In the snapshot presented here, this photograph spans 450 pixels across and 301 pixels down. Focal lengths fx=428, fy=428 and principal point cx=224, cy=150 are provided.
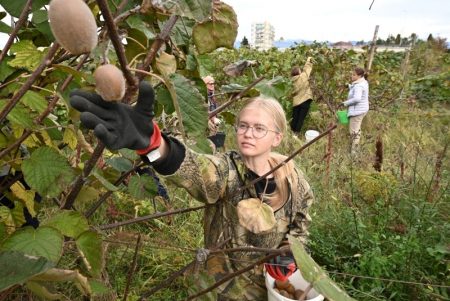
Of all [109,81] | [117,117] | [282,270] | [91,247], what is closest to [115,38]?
[109,81]

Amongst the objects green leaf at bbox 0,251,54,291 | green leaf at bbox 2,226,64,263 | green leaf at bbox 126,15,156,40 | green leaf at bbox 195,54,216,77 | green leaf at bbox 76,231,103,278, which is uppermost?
green leaf at bbox 126,15,156,40

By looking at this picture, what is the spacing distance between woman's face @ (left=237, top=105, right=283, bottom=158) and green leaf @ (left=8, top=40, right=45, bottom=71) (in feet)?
2.47

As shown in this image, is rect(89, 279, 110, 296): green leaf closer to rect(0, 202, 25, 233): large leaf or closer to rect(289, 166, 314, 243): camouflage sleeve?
rect(0, 202, 25, 233): large leaf

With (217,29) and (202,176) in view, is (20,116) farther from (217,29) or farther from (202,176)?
(202,176)

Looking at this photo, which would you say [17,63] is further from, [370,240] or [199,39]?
[370,240]

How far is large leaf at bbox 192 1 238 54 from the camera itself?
34.2 inches

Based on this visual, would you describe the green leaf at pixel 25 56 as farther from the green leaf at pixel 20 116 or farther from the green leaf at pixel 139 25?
the green leaf at pixel 139 25

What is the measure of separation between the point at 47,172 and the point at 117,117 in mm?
246

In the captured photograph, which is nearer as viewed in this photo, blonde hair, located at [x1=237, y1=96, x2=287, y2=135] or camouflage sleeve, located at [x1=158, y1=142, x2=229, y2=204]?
camouflage sleeve, located at [x1=158, y1=142, x2=229, y2=204]

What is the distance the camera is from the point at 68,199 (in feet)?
2.96

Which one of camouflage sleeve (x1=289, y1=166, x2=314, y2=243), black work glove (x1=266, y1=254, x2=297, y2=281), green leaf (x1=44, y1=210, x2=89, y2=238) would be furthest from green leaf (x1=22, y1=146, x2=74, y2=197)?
camouflage sleeve (x1=289, y1=166, x2=314, y2=243)

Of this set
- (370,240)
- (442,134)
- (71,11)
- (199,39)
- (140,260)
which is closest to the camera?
(71,11)

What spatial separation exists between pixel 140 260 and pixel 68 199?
5.21 ft

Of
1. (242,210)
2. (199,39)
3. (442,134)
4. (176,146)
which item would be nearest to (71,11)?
(199,39)
